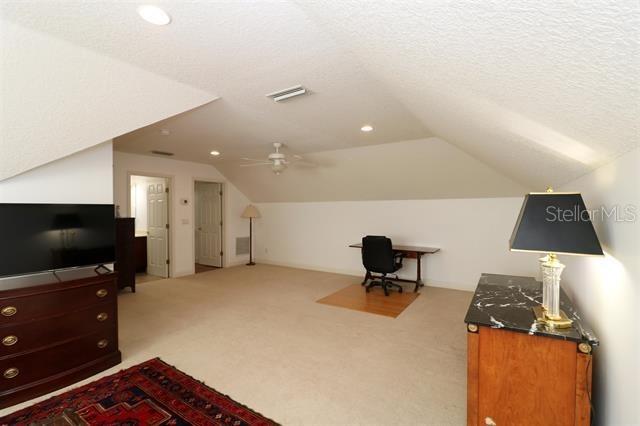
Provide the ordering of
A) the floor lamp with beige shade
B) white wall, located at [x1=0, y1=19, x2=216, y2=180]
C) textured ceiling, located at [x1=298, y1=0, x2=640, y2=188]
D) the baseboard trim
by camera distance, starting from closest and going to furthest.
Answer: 1. textured ceiling, located at [x1=298, y1=0, x2=640, y2=188]
2. white wall, located at [x1=0, y1=19, x2=216, y2=180]
3. the baseboard trim
4. the floor lamp with beige shade

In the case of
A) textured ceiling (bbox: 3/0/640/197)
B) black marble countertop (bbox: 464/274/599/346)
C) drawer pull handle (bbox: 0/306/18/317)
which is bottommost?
drawer pull handle (bbox: 0/306/18/317)

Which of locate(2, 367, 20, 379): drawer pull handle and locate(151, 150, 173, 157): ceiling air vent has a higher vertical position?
→ locate(151, 150, 173, 157): ceiling air vent

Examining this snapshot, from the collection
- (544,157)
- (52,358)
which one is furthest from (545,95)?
(52,358)

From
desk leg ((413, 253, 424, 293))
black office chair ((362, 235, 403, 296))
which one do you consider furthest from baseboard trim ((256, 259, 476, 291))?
black office chair ((362, 235, 403, 296))

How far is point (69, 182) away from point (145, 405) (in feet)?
7.44

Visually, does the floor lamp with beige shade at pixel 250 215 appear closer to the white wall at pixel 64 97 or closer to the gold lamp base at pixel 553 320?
the white wall at pixel 64 97

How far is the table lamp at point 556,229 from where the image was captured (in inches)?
56.5

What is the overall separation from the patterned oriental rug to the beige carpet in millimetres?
127

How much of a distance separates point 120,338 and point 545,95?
4.26 m

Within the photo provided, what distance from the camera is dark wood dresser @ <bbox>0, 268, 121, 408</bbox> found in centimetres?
225

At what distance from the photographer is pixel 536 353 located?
5.19 feet

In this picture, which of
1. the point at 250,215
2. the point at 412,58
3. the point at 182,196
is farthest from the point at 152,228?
the point at 412,58

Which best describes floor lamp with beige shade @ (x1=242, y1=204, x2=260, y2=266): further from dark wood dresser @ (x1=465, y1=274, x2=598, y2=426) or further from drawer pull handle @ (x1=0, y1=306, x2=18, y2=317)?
dark wood dresser @ (x1=465, y1=274, x2=598, y2=426)

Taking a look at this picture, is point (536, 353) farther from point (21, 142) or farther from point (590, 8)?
point (21, 142)
